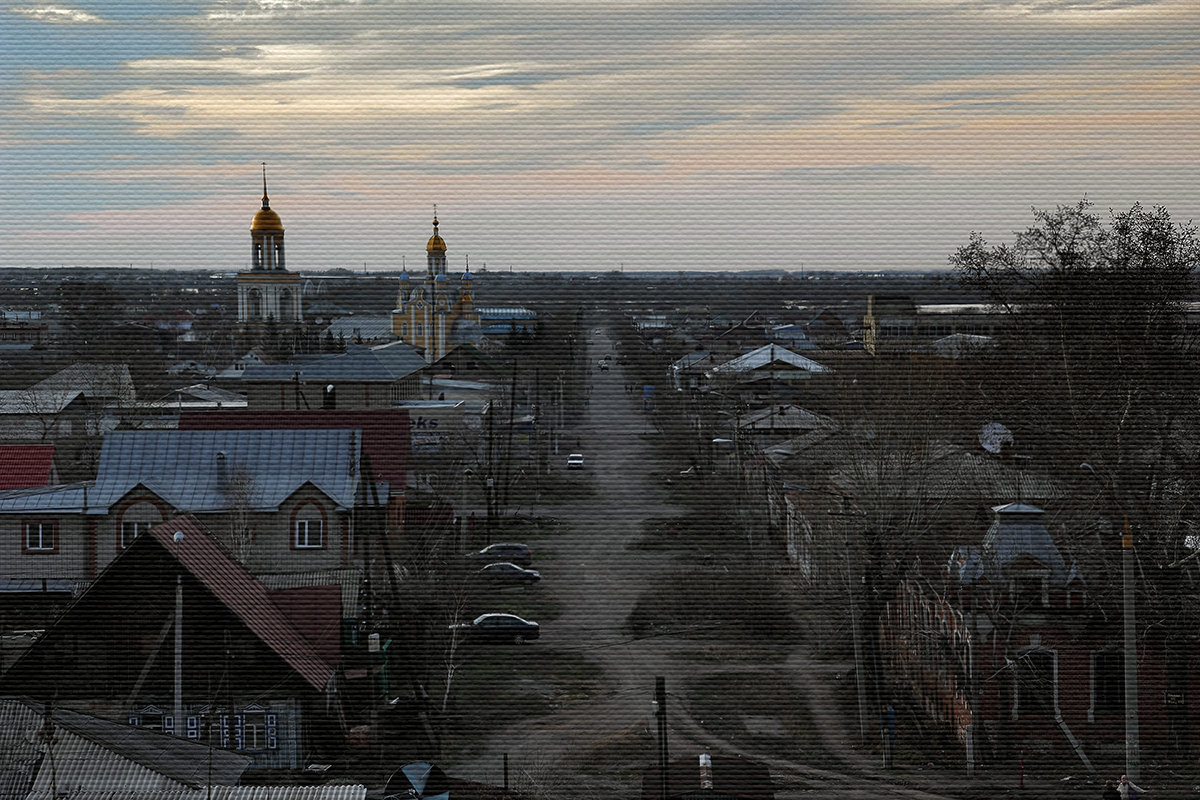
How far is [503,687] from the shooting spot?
3.08 metres

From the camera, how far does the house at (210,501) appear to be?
345 centimetres

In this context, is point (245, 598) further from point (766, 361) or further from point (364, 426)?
point (766, 361)

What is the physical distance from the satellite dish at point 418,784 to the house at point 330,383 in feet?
9.26

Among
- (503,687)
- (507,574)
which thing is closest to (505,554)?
(507,574)

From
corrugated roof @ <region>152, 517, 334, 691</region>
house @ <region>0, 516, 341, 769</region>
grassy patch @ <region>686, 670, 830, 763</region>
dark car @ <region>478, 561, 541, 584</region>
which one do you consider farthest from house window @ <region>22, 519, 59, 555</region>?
grassy patch @ <region>686, 670, 830, 763</region>

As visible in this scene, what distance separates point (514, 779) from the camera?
2518 mm

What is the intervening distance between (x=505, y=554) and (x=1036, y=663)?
2013mm

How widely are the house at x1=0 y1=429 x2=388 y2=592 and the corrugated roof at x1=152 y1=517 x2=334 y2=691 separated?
25.6 inches

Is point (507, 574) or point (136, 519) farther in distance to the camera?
point (507, 574)

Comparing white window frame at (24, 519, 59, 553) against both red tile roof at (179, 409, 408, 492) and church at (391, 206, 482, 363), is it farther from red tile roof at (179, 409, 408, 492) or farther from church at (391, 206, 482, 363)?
church at (391, 206, 482, 363)

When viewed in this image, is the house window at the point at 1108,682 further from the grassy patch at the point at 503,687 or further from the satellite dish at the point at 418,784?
the satellite dish at the point at 418,784

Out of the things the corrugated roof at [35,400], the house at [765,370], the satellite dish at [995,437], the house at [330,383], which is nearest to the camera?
the satellite dish at [995,437]

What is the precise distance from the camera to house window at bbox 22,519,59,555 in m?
3.45

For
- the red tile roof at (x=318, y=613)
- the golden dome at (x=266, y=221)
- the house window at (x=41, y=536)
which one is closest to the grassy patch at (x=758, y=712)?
the red tile roof at (x=318, y=613)
